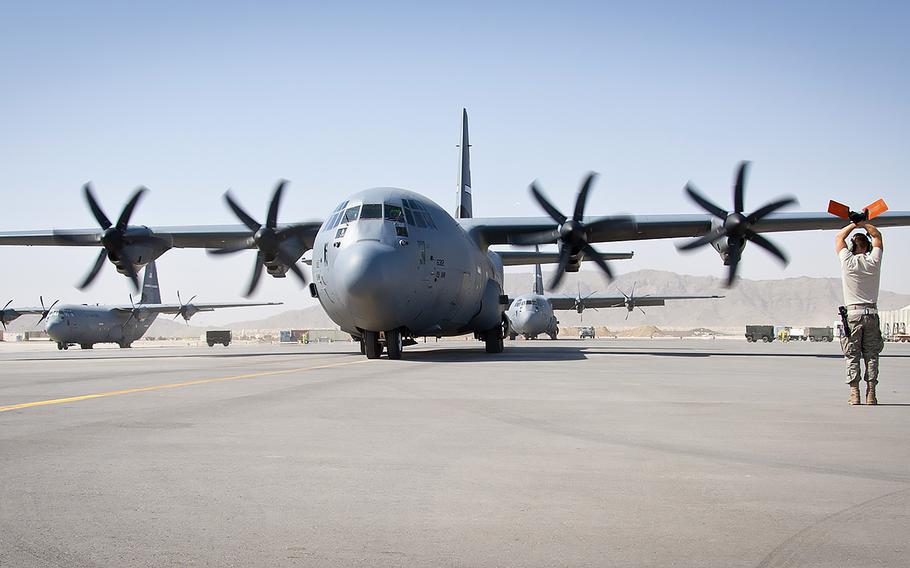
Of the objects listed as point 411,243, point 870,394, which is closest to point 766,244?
point 411,243

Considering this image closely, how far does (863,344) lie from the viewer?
30.2ft

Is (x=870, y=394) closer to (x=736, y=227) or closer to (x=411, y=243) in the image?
(x=411, y=243)

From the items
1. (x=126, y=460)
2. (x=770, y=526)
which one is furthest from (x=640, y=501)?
(x=126, y=460)

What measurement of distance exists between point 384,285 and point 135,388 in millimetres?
8544

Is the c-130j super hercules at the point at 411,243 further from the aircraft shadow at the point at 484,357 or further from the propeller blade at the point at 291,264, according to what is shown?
the aircraft shadow at the point at 484,357

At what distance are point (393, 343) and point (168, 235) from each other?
12.3 meters

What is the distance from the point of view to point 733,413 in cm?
827

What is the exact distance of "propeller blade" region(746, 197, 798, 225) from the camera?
24.3m

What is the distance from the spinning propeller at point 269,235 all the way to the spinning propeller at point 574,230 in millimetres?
9019

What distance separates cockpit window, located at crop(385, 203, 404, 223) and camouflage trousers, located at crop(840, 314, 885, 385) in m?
13.0

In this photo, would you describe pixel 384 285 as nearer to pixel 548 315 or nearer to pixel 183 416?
pixel 183 416

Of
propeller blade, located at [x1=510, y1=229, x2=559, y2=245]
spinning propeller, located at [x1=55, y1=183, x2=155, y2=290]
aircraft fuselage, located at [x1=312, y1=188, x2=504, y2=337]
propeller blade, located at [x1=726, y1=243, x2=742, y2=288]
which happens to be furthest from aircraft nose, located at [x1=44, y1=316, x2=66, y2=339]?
propeller blade, located at [x1=726, y1=243, x2=742, y2=288]

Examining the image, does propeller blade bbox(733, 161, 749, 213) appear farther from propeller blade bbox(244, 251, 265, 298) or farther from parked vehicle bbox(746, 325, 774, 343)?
parked vehicle bbox(746, 325, 774, 343)

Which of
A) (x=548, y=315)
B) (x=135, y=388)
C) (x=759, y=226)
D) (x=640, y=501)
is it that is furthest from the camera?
(x=548, y=315)
